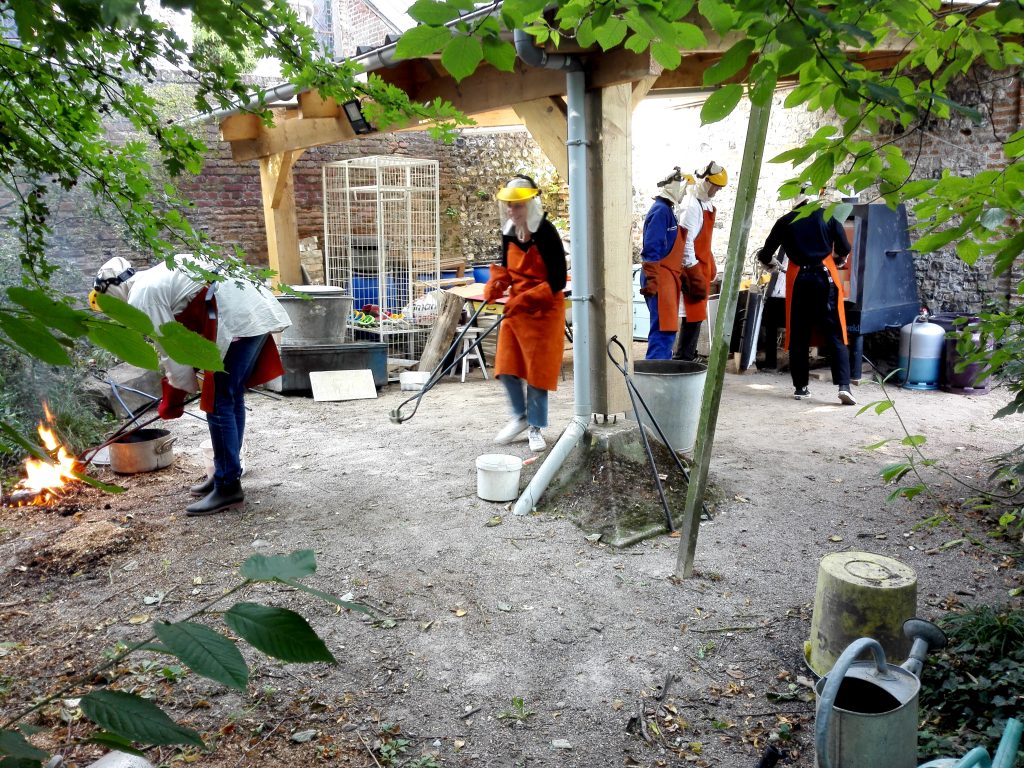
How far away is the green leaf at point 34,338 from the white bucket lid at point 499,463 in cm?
403

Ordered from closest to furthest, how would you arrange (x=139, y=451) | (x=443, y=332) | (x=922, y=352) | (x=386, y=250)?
(x=139, y=451), (x=922, y=352), (x=443, y=332), (x=386, y=250)

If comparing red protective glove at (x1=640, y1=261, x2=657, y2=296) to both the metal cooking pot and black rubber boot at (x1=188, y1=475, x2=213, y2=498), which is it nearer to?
black rubber boot at (x1=188, y1=475, x2=213, y2=498)

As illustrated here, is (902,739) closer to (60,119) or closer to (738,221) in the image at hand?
(738,221)

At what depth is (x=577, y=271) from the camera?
202 inches

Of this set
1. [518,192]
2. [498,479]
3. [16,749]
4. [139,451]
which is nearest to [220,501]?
[139,451]

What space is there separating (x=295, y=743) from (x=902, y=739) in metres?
1.97

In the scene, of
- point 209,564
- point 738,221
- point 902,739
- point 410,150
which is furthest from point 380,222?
point 902,739

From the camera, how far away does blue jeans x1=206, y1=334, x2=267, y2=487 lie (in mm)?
4832

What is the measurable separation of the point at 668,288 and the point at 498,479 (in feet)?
8.66

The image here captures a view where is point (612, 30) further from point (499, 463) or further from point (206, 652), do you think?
point (499, 463)

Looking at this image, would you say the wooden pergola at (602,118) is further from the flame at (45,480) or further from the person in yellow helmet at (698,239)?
the flame at (45,480)

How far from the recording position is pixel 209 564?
14.0 ft

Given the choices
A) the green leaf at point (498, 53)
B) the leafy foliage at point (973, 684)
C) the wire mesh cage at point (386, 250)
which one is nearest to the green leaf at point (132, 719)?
the green leaf at point (498, 53)

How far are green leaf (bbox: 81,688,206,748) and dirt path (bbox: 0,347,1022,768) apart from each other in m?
1.89
